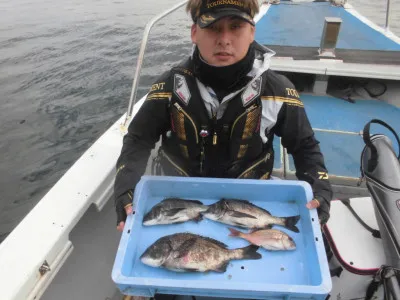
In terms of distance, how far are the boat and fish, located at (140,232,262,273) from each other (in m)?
0.63

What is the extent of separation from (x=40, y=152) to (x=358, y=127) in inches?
217

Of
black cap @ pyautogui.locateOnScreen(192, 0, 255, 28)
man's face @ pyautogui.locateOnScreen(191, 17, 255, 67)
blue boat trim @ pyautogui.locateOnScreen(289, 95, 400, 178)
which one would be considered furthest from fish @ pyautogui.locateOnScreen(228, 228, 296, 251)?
blue boat trim @ pyautogui.locateOnScreen(289, 95, 400, 178)

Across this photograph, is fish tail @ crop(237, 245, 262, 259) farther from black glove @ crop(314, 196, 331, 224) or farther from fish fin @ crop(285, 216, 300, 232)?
black glove @ crop(314, 196, 331, 224)

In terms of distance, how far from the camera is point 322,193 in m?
2.08

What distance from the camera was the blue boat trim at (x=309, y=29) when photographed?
18.4ft

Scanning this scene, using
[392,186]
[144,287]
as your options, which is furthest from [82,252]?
[392,186]

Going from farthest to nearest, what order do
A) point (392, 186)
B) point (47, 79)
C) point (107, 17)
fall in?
point (107, 17)
point (47, 79)
point (392, 186)

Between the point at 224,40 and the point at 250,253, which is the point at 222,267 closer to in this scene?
the point at 250,253

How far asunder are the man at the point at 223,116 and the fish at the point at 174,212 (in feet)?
0.58

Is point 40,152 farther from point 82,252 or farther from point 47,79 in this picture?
point 82,252

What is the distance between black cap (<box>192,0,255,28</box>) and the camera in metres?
1.87

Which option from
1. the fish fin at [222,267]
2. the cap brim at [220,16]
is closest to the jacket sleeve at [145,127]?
the cap brim at [220,16]

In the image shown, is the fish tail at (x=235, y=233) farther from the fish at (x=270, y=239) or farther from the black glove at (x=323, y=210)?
the black glove at (x=323, y=210)

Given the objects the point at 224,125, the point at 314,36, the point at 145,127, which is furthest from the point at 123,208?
the point at 314,36
